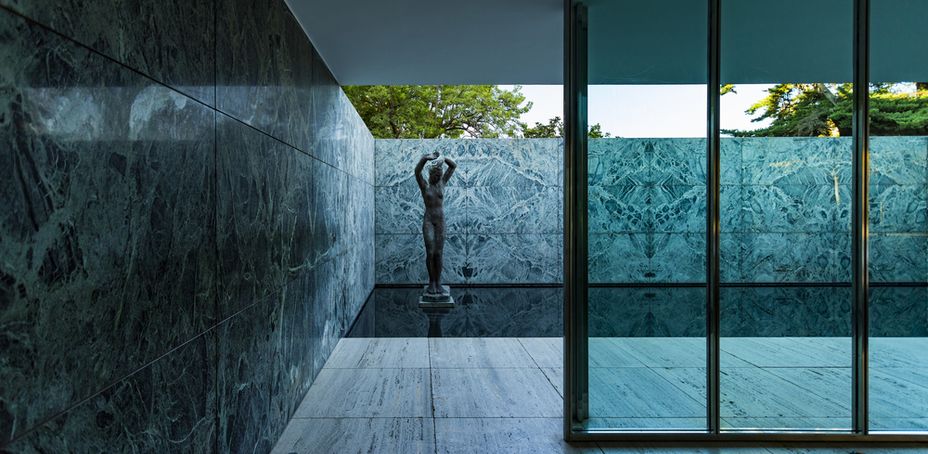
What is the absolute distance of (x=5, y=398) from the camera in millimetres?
1125

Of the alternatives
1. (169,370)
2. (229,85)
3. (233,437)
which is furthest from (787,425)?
(229,85)

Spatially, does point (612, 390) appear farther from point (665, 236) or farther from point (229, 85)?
point (229, 85)

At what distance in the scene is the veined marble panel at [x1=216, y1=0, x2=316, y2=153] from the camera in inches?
95.0

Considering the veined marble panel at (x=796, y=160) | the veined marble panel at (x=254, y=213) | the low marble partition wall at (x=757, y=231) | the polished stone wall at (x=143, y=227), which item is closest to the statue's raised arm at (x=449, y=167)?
the veined marble panel at (x=254, y=213)

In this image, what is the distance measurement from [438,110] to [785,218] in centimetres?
1675

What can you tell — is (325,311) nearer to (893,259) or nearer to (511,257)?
(893,259)

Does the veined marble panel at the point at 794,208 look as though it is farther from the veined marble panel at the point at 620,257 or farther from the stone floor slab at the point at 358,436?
the stone floor slab at the point at 358,436

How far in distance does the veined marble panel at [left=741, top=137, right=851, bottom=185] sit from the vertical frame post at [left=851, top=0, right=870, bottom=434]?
70 mm

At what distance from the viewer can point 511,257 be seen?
10.2m

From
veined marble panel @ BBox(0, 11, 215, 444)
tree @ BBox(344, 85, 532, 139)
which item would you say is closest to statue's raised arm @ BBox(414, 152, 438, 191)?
veined marble panel @ BBox(0, 11, 215, 444)

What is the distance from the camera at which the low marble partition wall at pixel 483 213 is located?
33.2 feet

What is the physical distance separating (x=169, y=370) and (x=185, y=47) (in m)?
1.08

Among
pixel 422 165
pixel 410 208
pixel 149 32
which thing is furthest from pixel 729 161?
pixel 410 208

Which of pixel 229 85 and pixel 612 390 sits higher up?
pixel 229 85
